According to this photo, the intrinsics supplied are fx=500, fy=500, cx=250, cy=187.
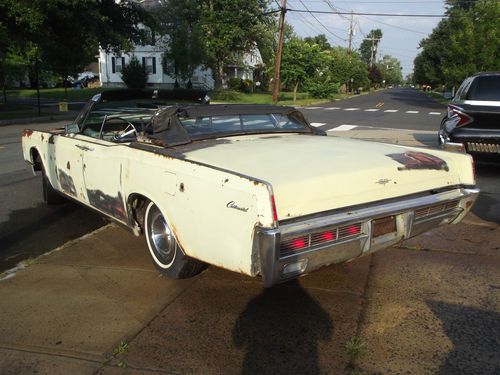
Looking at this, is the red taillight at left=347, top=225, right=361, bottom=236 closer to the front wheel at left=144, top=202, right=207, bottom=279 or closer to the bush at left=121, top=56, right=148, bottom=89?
the front wheel at left=144, top=202, right=207, bottom=279

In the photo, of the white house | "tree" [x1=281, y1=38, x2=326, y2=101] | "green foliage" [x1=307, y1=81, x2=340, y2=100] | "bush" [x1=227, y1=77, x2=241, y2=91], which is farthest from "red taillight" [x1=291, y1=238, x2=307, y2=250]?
"bush" [x1=227, y1=77, x2=241, y2=91]

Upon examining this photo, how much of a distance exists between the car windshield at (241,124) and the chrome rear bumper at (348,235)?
5.02 ft

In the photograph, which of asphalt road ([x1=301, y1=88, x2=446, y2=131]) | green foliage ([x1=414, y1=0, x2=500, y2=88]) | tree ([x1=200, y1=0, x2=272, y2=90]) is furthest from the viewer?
tree ([x1=200, y1=0, x2=272, y2=90])

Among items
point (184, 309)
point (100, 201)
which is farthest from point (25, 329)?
point (100, 201)

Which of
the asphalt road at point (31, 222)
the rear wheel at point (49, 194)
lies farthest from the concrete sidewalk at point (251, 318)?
the rear wheel at point (49, 194)

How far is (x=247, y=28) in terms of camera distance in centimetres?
4444

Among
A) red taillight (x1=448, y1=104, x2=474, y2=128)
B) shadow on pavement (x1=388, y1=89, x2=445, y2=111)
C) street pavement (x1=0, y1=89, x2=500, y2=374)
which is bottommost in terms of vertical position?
shadow on pavement (x1=388, y1=89, x2=445, y2=111)

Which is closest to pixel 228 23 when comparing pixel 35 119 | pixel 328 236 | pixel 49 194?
pixel 35 119

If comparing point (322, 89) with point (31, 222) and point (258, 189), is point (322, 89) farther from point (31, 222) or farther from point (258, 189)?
point (258, 189)

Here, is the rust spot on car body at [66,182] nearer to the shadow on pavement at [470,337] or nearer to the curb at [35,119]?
the shadow on pavement at [470,337]

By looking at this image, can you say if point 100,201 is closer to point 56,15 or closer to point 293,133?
point 293,133

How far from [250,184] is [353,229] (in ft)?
2.53

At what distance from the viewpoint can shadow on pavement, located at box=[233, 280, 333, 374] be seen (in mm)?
2775

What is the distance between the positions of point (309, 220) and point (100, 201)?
7.44ft
